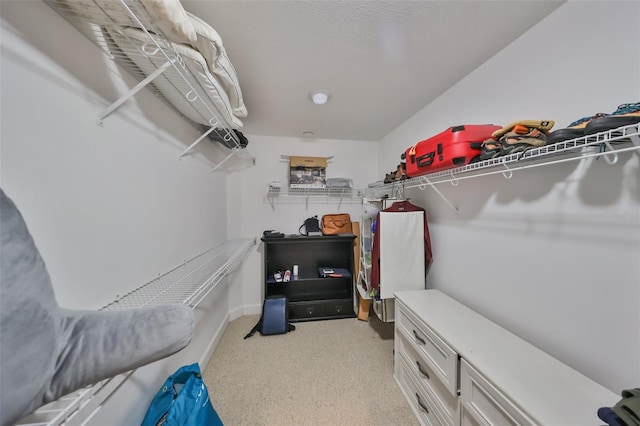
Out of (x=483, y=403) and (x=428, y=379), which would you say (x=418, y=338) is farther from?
(x=483, y=403)

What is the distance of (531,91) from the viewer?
1086 mm

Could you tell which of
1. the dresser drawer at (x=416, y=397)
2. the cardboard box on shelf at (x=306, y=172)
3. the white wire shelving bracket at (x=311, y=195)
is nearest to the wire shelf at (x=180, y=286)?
the white wire shelving bracket at (x=311, y=195)

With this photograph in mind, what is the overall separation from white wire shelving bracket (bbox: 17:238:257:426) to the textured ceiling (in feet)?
4.37

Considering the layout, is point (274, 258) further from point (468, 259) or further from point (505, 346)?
point (505, 346)

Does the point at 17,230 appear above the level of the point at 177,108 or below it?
below

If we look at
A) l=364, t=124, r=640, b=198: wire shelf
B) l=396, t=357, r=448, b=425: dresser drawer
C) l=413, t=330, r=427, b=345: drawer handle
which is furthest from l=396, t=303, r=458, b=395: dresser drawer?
l=364, t=124, r=640, b=198: wire shelf

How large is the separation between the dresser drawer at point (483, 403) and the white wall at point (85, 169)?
60.4 inches

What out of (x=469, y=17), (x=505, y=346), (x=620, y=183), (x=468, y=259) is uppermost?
(x=469, y=17)

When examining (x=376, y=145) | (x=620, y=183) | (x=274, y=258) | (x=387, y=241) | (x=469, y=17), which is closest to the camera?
(x=620, y=183)

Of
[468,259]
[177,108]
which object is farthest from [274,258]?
[468,259]

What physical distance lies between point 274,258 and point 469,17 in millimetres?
2634

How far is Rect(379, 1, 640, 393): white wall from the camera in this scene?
792 mm

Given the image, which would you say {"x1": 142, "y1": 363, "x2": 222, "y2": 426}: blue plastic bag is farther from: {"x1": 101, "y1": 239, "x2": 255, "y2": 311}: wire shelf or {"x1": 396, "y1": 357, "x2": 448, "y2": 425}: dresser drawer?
{"x1": 396, "y1": 357, "x2": 448, "y2": 425}: dresser drawer

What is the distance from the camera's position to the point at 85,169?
0.78 meters
